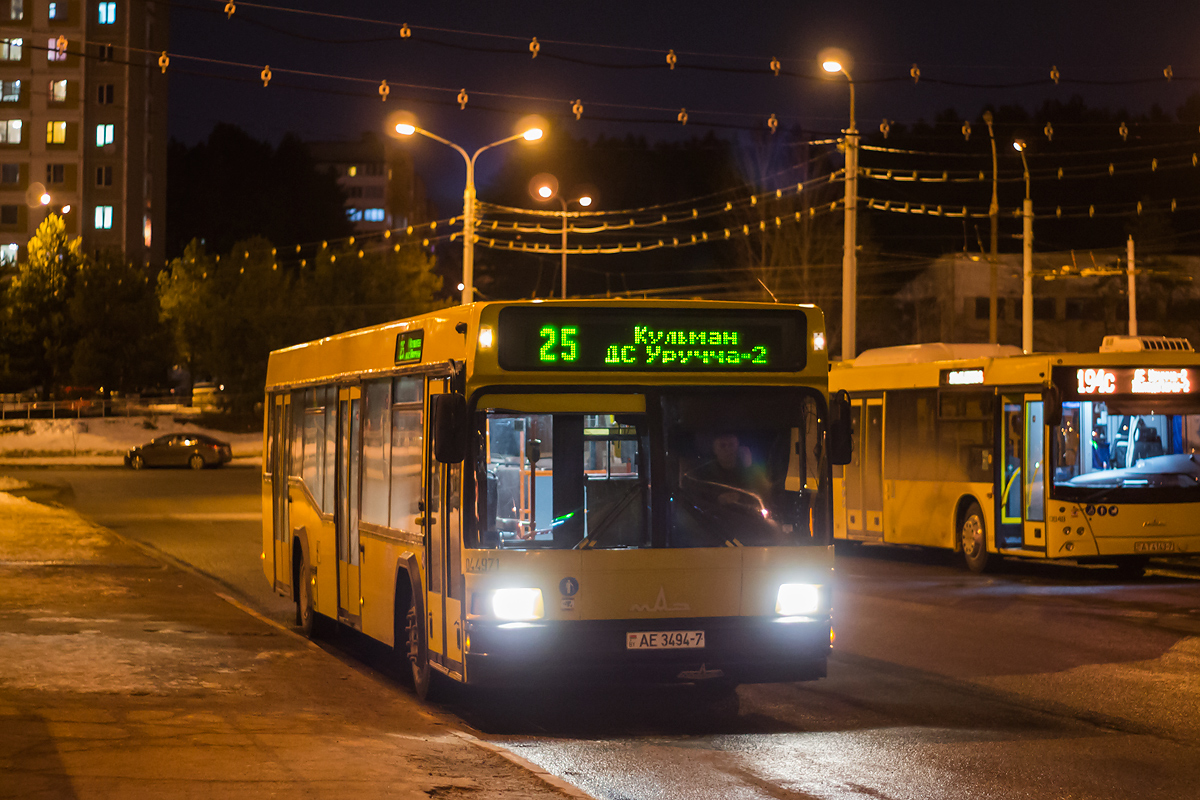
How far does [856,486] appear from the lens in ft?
75.5

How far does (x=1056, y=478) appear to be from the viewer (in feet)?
61.8

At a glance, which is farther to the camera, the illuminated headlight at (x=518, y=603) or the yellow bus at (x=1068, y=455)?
the yellow bus at (x=1068, y=455)

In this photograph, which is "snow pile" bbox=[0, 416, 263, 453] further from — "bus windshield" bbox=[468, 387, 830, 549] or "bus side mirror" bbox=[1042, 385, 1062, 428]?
"bus windshield" bbox=[468, 387, 830, 549]

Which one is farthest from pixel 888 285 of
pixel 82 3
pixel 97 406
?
pixel 82 3

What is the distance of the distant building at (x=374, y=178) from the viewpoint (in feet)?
500

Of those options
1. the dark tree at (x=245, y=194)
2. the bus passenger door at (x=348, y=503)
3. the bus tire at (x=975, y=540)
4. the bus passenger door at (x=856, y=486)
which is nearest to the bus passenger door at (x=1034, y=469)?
the bus tire at (x=975, y=540)

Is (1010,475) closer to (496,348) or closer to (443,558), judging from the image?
(443,558)

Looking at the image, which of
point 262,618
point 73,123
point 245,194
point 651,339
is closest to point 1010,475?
point 262,618

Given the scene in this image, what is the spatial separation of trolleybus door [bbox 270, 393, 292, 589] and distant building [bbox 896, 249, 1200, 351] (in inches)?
2190

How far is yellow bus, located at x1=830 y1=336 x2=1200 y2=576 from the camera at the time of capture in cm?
1880

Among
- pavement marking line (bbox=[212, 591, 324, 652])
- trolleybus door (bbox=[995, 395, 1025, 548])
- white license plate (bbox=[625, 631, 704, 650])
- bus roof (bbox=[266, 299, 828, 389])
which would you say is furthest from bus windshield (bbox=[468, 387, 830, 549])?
trolleybus door (bbox=[995, 395, 1025, 548])

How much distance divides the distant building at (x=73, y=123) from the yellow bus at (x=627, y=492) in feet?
292

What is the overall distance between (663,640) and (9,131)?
94.0 m

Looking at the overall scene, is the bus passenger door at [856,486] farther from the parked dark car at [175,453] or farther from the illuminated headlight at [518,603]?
the parked dark car at [175,453]
